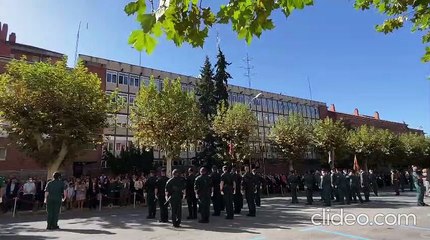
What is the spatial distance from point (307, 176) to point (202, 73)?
20963 millimetres

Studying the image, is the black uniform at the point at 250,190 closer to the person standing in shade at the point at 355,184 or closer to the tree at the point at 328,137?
the person standing in shade at the point at 355,184

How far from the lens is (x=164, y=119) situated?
81.3 ft

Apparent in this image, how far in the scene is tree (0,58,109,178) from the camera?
18734 mm

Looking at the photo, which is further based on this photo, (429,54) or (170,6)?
(429,54)

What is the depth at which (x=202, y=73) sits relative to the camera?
3825 cm

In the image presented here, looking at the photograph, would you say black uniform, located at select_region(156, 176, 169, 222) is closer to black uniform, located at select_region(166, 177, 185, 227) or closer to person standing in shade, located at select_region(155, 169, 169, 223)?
person standing in shade, located at select_region(155, 169, 169, 223)

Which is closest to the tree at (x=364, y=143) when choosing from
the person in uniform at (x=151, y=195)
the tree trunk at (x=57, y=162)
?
the tree trunk at (x=57, y=162)

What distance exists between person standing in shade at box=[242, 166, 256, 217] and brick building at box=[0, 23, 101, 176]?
13.5 m

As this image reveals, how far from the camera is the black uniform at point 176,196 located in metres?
11.8

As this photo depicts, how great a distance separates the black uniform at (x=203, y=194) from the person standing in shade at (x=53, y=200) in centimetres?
420

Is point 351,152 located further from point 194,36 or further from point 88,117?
point 194,36

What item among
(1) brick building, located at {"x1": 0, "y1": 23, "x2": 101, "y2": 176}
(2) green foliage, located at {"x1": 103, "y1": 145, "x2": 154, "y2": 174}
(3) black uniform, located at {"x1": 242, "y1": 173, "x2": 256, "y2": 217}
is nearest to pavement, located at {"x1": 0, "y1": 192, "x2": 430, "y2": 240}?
(3) black uniform, located at {"x1": 242, "y1": 173, "x2": 256, "y2": 217}

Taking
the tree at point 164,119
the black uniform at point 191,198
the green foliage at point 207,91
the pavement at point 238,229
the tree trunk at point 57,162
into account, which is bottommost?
the pavement at point 238,229

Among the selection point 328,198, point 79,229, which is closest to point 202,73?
point 328,198
